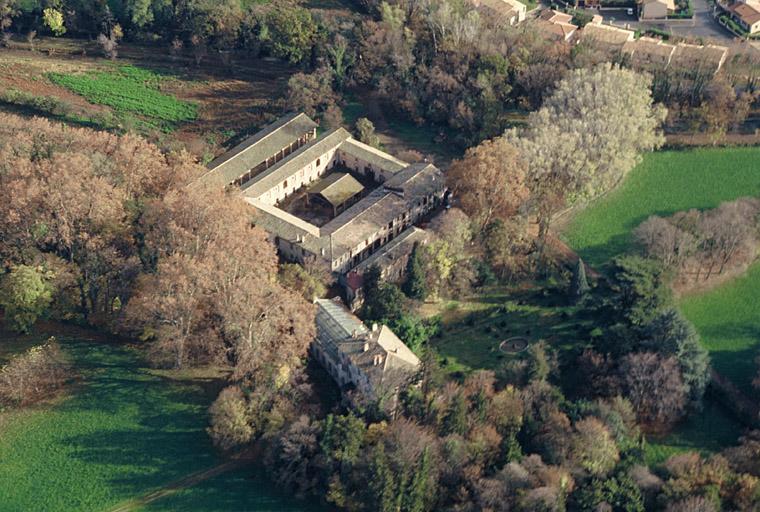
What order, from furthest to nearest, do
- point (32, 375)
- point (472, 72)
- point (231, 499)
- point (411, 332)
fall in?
point (472, 72) < point (411, 332) < point (32, 375) < point (231, 499)

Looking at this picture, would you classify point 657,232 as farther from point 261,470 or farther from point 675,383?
point 261,470

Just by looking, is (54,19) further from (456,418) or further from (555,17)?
(456,418)

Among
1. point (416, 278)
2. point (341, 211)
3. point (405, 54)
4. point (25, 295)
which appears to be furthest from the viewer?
point (405, 54)

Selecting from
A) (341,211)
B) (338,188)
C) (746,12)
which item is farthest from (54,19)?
(746,12)

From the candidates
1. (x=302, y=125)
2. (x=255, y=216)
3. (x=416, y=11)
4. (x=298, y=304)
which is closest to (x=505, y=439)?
(x=298, y=304)

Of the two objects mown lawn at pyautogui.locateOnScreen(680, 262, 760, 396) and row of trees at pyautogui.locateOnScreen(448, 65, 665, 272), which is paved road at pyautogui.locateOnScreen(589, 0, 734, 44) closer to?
row of trees at pyautogui.locateOnScreen(448, 65, 665, 272)

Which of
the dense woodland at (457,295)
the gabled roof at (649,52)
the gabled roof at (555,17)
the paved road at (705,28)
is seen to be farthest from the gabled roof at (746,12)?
the gabled roof at (555,17)
